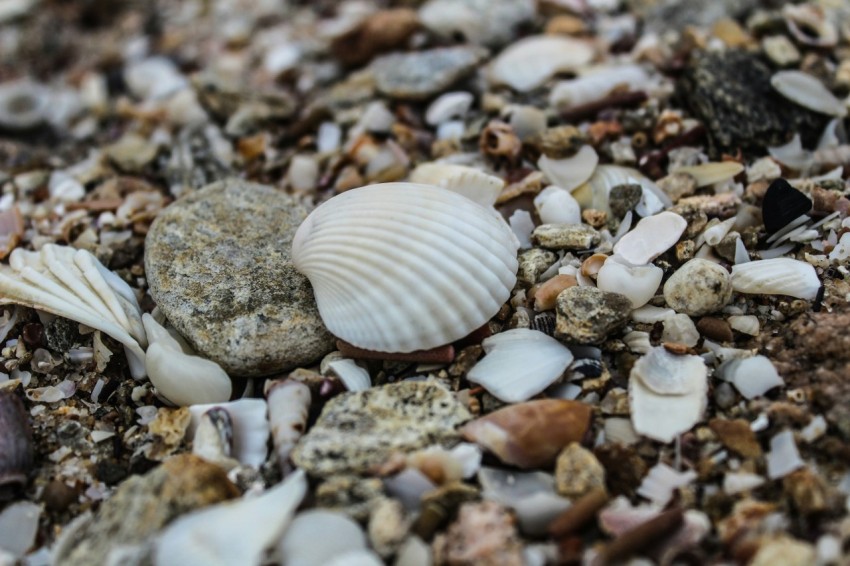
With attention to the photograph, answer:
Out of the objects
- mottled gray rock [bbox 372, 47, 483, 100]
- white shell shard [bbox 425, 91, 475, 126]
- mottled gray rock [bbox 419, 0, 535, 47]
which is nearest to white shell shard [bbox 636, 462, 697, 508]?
white shell shard [bbox 425, 91, 475, 126]

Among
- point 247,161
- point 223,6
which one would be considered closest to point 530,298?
point 247,161

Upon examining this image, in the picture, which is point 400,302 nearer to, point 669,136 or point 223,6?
point 669,136

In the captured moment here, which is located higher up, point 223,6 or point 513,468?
point 223,6

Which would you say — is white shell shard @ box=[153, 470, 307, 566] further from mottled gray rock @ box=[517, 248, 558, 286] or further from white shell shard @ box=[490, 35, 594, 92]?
white shell shard @ box=[490, 35, 594, 92]

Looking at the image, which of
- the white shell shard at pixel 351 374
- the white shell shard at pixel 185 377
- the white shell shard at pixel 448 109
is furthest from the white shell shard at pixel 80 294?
the white shell shard at pixel 448 109

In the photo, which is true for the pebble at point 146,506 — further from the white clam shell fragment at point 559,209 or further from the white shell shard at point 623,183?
the white shell shard at point 623,183

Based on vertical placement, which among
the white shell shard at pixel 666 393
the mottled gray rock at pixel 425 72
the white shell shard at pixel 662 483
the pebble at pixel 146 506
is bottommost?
the white shell shard at pixel 662 483
